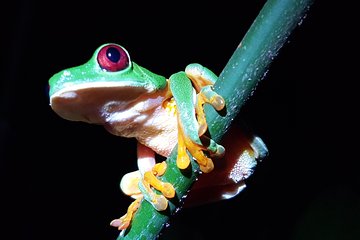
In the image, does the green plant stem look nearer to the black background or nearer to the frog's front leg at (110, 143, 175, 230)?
the frog's front leg at (110, 143, 175, 230)

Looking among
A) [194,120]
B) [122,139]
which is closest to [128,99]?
[194,120]

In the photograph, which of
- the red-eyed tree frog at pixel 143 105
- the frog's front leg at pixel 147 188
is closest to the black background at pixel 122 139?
the frog's front leg at pixel 147 188

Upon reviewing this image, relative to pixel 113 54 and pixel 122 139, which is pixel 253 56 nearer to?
pixel 113 54

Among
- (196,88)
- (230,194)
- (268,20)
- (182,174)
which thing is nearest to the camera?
(268,20)

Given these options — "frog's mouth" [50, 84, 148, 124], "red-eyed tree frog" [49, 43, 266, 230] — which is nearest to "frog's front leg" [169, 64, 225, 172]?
"red-eyed tree frog" [49, 43, 266, 230]

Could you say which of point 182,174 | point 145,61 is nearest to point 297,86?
point 145,61

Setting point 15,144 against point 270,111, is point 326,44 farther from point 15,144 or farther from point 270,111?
point 15,144
